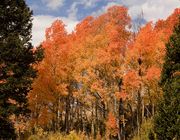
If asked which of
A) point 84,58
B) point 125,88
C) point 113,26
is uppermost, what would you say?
point 113,26

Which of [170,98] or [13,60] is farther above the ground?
[13,60]

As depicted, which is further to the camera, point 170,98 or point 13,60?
point 13,60

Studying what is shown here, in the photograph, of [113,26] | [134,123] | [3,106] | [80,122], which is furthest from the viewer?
[80,122]

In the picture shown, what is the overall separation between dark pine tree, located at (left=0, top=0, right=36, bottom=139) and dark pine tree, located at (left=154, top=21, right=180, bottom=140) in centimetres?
876

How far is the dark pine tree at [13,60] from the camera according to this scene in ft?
85.9

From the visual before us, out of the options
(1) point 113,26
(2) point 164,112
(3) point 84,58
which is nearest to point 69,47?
(3) point 84,58

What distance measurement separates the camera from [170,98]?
71.1ft

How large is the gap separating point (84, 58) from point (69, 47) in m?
3.20

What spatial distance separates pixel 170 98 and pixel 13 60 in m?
10.4

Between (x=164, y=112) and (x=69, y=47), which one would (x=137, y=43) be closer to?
(x=69, y=47)

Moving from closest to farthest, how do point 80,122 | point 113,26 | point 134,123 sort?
point 113,26, point 134,123, point 80,122

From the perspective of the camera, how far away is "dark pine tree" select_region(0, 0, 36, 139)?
2617 centimetres

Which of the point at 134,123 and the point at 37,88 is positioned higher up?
the point at 37,88

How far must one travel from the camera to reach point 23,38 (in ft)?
90.5
